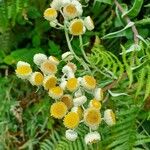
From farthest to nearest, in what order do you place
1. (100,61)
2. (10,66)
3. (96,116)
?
(10,66)
(100,61)
(96,116)

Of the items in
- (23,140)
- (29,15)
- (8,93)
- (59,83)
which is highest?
(29,15)

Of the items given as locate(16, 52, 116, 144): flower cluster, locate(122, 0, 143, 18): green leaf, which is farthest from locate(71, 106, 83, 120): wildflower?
locate(122, 0, 143, 18): green leaf

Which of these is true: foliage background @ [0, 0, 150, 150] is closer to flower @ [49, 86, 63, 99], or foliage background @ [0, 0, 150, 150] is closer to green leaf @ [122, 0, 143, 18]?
green leaf @ [122, 0, 143, 18]

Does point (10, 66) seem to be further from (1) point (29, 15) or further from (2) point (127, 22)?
(2) point (127, 22)

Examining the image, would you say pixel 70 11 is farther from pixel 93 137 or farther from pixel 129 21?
pixel 93 137

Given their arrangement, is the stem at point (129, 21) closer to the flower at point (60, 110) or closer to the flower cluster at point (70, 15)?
the flower cluster at point (70, 15)

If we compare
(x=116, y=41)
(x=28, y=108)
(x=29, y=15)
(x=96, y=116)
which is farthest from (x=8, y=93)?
(x=96, y=116)

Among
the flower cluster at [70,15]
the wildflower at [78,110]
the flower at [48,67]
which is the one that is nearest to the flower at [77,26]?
the flower cluster at [70,15]
